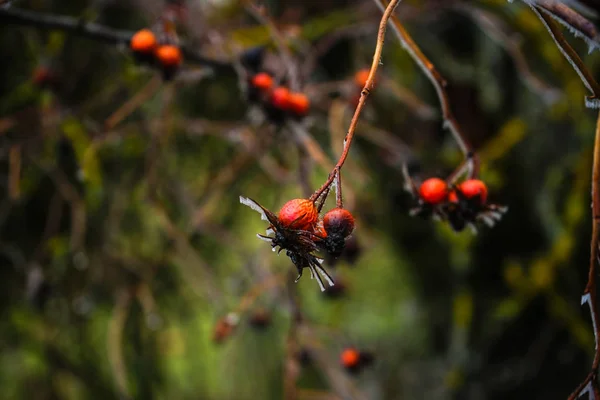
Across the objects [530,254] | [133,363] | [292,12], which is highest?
[292,12]

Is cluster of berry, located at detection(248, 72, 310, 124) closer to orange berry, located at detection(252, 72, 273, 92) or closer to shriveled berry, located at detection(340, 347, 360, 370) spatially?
orange berry, located at detection(252, 72, 273, 92)

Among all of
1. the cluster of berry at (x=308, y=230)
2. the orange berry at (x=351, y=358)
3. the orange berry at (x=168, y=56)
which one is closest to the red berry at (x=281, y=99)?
the orange berry at (x=168, y=56)

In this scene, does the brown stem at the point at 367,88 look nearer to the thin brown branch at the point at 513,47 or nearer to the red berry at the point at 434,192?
the red berry at the point at 434,192

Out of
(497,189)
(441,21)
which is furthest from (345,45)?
(497,189)

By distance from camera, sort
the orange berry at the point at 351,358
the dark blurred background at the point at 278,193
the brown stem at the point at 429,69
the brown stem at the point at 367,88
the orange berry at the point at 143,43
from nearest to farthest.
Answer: the brown stem at the point at 367,88 < the brown stem at the point at 429,69 < the orange berry at the point at 143,43 < the orange berry at the point at 351,358 < the dark blurred background at the point at 278,193

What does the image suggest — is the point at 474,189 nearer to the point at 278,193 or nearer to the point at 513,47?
the point at 513,47

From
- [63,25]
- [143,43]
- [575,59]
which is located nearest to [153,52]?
[143,43]

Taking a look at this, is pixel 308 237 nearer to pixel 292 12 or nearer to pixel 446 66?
pixel 446 66
